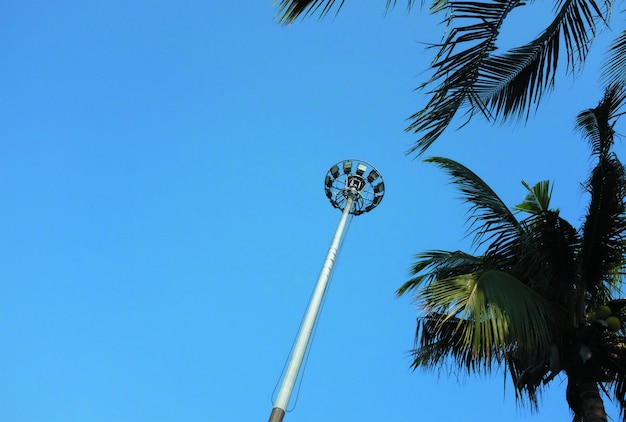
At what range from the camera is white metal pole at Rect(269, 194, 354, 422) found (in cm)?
630

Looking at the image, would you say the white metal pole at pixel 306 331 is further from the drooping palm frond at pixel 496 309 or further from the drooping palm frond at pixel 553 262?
the drooping palm frond at pixel 553 262

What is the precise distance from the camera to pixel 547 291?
8.47m

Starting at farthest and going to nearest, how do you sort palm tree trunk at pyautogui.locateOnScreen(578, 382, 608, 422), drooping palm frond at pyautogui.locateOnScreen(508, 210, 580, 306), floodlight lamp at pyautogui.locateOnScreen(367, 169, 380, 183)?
floodlight lamp at pyautogui.locateOnScreen(367, 169, 380, 183) < drooping palm frond at pyautogui.locateOnScreen(508, 210, 580, 306) < palm tree trunk at pyautogui.locateOnScreen(578, 382, 608, 422)

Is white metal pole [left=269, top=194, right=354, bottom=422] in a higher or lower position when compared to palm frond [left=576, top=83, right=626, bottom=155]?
lower

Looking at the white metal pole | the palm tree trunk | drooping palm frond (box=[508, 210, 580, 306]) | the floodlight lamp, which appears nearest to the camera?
the white metal pole

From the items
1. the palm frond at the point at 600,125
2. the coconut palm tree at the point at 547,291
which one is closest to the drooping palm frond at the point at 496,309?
the coconut palm tree at the point at 547,291

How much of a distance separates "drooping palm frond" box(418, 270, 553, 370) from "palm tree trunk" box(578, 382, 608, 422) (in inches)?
24.0

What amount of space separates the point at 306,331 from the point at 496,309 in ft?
7.49

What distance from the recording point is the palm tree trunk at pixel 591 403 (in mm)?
7246

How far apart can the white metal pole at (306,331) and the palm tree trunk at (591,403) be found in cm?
353

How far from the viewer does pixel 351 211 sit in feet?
35.2

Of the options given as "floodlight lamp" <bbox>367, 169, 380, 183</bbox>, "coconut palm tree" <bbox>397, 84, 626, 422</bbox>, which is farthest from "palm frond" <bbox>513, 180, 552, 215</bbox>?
"floodlight lamp" <bbox>367, 169, 380, 183</bbox>

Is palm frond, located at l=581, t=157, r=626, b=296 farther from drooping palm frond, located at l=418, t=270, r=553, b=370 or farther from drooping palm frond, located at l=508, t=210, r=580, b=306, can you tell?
drooping palm frond, located at l=418, t=270, r=553, b=370

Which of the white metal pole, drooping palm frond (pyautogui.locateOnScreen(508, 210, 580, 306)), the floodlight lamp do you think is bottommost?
the white metal pole
